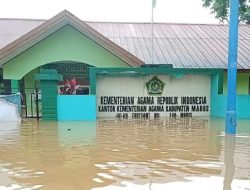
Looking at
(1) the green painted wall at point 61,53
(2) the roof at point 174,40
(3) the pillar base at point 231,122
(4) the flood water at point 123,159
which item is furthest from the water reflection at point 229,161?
(2) the roof at point 174,40

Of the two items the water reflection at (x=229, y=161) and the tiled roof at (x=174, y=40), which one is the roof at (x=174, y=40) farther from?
the water reflection at (x=229, y=161)

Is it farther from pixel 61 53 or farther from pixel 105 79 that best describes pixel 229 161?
pixel 61 53

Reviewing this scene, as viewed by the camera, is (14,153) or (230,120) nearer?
(14,153)

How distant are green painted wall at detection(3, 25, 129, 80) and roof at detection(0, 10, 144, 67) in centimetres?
43

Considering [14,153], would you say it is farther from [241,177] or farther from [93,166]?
[241,177]

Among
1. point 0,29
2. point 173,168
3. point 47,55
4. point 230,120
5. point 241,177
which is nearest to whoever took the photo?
point 241,177

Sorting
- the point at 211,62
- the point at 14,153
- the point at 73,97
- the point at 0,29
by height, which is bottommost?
the point at 14,153

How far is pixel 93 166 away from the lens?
271 inches

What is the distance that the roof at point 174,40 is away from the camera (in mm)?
20047

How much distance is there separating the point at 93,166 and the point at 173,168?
1419 mm

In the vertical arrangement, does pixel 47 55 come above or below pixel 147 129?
above

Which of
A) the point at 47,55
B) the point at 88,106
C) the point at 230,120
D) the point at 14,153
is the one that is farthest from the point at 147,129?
the point at 47,55

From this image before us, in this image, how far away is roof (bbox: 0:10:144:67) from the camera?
55.4ft

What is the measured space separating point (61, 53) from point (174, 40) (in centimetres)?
758
